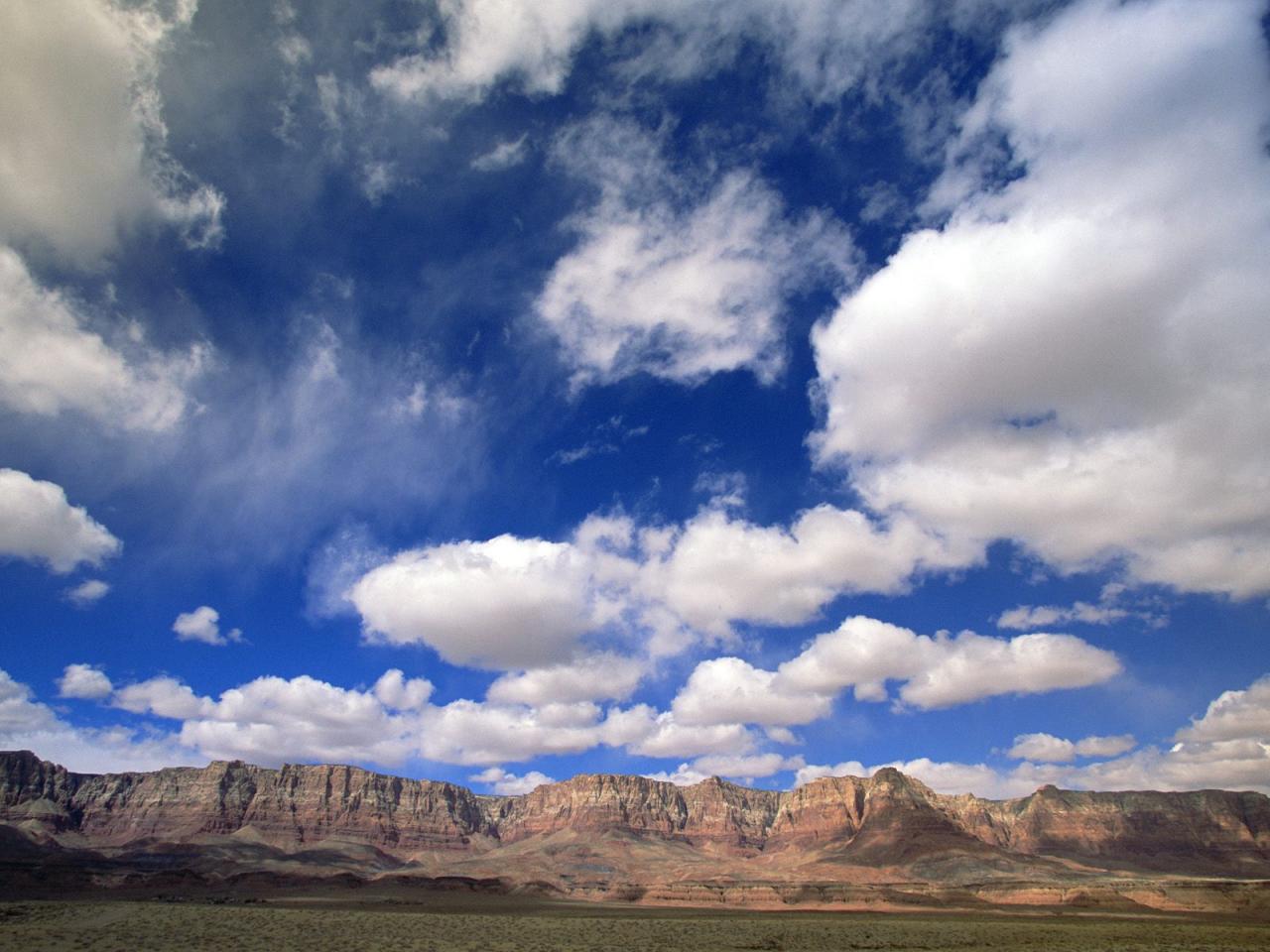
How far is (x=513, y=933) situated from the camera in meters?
79.7

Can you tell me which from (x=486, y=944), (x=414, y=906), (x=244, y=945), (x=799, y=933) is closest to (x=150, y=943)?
(x=244, y=945)

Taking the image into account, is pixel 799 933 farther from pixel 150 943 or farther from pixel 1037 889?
pixel 1037 889

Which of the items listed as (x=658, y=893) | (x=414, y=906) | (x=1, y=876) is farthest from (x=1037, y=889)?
(x=1, y=876)

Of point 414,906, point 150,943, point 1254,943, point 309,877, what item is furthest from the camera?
point 309,877

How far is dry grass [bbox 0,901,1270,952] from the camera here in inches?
2486

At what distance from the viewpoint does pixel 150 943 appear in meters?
60.9

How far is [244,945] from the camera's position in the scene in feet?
200

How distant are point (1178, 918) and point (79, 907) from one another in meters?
165

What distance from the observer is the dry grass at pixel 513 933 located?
207 feet

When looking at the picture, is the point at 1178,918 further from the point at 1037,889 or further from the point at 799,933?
the point at 799,933

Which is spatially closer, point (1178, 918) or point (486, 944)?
point (486, 944)

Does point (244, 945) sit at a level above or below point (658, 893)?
above

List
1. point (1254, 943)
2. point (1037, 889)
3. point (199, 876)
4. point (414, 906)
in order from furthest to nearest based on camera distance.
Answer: point (199, 876) → point (1037, 889) → point (414, 906) → point (1254, 943)

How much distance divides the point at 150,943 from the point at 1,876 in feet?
449
